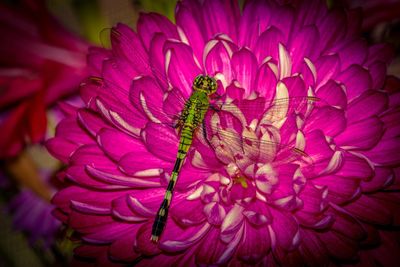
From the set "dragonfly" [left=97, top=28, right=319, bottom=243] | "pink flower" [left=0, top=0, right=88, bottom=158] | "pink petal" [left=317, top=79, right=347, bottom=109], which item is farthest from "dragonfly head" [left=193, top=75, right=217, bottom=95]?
"pink flower" [left=0, top=0, right=88, bottom=158]

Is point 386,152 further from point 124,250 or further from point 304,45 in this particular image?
point 124,250

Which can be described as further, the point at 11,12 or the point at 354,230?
the point at 11,12

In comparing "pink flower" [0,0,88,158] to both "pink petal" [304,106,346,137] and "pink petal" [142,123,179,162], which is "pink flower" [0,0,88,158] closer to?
"pink petal" [142,123,179,162]

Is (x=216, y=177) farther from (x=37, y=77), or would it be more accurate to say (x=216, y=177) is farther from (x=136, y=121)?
(x=37, y=77)

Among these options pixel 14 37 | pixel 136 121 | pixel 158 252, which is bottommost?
pixel 158 252

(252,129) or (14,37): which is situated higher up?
(14,37)

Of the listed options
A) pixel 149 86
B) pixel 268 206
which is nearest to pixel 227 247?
pixel 268 206

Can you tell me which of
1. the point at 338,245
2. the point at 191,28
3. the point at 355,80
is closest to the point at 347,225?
the point at 338,245
